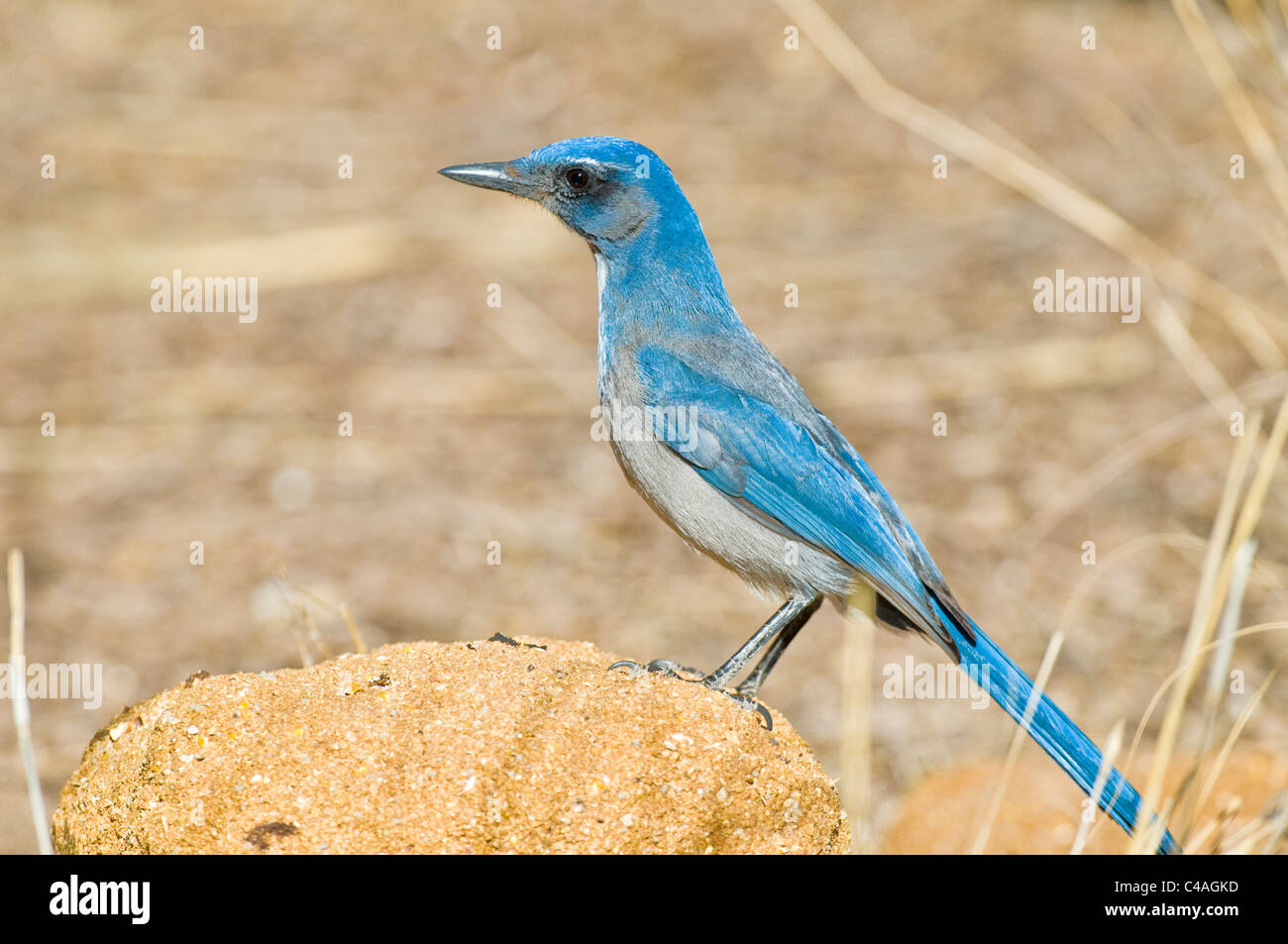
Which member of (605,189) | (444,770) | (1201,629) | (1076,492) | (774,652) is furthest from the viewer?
(1076,492)

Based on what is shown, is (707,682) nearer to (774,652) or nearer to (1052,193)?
(774,652)

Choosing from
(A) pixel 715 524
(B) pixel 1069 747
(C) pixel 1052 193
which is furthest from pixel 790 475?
(C) pixel 1052 193

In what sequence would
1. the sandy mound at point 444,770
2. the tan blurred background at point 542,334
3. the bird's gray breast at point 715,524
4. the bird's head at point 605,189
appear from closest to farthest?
the sandy mound at point 444,770 < the bird's gray breast at point 715,524 < the bird's head at point 605,189 < the tan blurred background at point 542,334

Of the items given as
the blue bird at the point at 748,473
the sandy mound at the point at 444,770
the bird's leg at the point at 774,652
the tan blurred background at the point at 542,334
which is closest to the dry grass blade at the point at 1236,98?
the tan blurred background at the point at 542,334

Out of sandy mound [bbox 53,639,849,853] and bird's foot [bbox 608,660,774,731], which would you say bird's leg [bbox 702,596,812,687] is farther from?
sandy mound [bbox 53,639,849,853]

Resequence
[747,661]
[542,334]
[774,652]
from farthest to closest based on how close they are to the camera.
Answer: [542,334] < [774,652] < [747,661]

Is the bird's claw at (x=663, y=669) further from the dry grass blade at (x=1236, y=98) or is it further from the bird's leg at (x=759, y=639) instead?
the dry grass blade at (x=1236, y=98)
